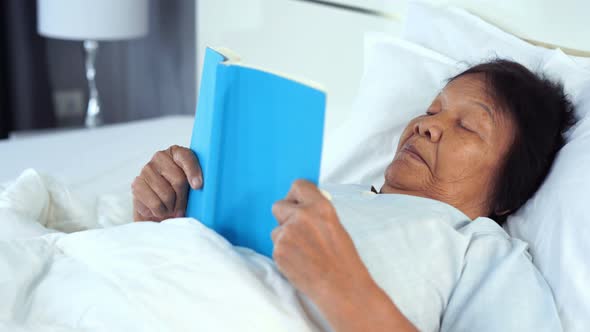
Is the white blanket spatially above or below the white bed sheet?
above

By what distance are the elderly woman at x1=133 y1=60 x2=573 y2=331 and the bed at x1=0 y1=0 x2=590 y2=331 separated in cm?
6

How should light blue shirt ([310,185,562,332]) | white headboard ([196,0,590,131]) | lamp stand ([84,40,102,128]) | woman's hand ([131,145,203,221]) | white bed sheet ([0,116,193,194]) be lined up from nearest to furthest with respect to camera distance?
1. light blue shirt ([310,185,562,332])
2. woman's hand ([131,145,203,221])
3. white headboard ([196,0,590,131])
4. white bed sheet ([0,116,193,194])
5. lamp stand ([84,40,102,128])

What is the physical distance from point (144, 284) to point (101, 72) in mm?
2706

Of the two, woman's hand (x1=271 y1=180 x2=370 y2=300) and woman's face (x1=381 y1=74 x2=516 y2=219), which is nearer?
woman's hand (x1=271 y1=180 x2=370 y2=300)

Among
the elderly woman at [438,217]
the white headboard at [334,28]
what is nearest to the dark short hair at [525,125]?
the elderly woman at [438,217]

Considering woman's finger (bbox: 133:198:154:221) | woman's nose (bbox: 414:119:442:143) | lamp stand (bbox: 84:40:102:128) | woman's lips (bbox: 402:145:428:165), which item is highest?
woman's nose (bbox: 414:119:442:143)

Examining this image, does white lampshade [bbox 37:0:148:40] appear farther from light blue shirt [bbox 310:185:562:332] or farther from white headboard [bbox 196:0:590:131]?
light blue shirt [bbox 310:185:562:332]

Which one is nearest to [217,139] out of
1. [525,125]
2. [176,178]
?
[176,178]

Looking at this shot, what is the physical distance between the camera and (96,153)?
5.98 ft

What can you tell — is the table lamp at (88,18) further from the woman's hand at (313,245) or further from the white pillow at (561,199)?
the woman's hand at (313,245)

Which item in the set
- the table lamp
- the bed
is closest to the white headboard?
the bed

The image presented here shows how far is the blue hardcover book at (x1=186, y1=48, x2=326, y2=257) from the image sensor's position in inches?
30.2

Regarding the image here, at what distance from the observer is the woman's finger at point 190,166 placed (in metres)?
0.92

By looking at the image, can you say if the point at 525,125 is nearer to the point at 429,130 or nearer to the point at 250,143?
the point at 429,130
